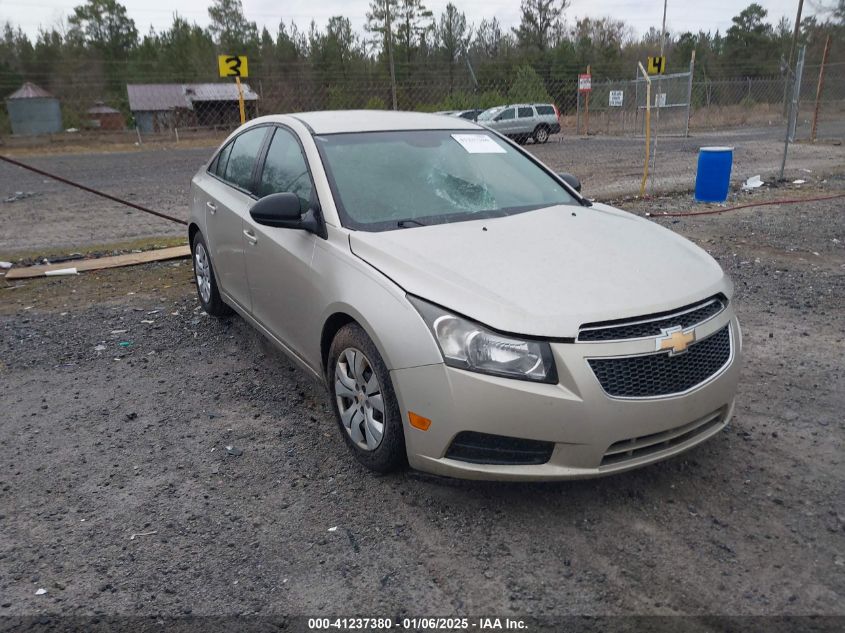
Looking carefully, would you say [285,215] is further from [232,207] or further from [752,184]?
[752,184]

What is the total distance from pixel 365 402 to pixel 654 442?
1.30m

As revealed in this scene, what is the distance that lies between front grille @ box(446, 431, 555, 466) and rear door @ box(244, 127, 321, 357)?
1131 millimetres

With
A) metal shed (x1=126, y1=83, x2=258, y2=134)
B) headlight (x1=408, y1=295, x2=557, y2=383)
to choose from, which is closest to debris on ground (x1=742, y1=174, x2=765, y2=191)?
headlight (x1=408, y1=295, x2=557, y2=383)

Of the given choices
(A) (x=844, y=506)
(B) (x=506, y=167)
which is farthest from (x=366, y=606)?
(B) (x=506, y=167)

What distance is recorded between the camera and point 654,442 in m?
2.86

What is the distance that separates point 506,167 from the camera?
172 inches

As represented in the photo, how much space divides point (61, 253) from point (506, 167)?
6.56 meters

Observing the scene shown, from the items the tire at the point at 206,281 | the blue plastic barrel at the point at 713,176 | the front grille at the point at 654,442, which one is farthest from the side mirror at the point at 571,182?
the blue plastic barrel at the point at 713,176

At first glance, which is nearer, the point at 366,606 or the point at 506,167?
the point at 366,606

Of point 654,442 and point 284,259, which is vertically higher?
point 284,259

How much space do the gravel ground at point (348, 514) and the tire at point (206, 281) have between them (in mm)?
793

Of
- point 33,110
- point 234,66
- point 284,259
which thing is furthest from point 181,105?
point 284,259

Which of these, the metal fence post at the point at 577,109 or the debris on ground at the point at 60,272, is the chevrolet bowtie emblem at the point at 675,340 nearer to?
the debris on ground at the point at 60,272

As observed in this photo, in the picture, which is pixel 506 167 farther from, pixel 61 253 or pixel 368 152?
pixel 61 253
